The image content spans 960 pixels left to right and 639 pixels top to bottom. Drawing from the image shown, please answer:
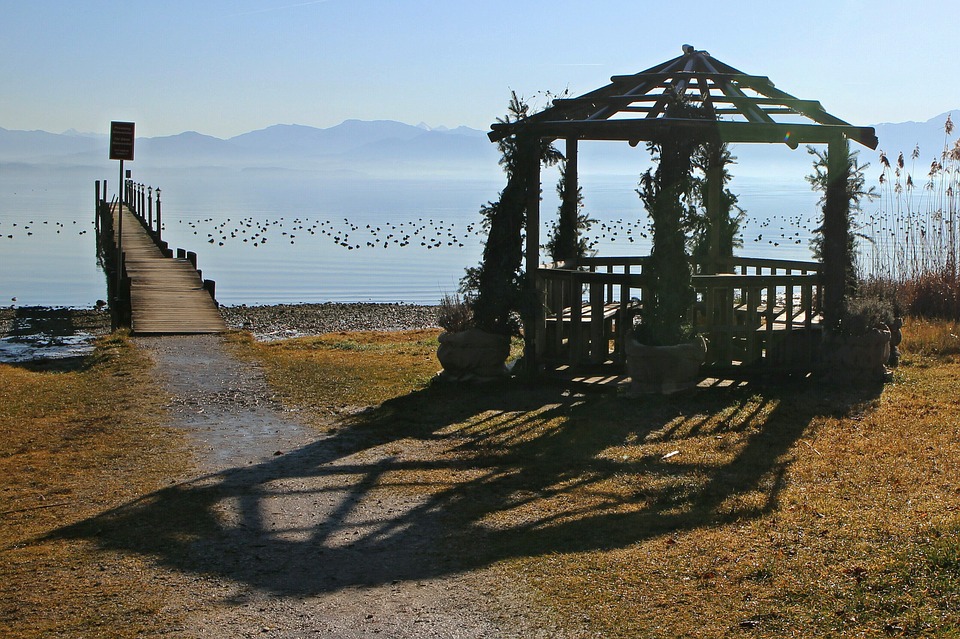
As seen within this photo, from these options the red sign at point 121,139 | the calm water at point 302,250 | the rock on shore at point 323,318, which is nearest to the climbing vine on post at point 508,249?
the red sign at point 121,139

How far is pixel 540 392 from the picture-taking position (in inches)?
464

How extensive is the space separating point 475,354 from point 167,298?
10651 mm

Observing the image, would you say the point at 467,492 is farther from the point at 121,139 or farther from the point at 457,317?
the point at 121,139

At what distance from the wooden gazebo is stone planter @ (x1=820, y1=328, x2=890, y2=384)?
0.33 m

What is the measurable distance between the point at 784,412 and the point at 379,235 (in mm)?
60711

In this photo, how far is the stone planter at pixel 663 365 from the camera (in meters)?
11.0

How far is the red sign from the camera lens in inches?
868

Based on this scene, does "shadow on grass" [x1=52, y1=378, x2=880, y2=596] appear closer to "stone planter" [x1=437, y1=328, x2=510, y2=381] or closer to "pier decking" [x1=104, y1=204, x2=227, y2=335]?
"stone planter" [x1=437, y1=328, x2=510, y2=381]

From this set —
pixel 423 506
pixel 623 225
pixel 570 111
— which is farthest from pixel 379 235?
pixel 423 506

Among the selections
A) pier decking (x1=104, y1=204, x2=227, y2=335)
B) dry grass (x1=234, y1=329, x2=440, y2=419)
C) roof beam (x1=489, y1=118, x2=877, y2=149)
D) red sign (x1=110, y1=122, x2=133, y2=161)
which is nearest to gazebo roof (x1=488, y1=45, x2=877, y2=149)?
roof beam (x1=489, y1=118, x2=877, y2=149)

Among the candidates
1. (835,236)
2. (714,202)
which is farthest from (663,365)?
(714,202)

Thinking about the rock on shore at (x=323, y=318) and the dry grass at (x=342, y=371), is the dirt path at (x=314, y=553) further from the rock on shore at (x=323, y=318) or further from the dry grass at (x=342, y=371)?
the rock on shore at (x=323, y=318)

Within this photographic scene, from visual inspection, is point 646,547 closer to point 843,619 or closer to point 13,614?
point 843,619

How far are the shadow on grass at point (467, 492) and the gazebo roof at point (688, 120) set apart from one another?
2.88 m
